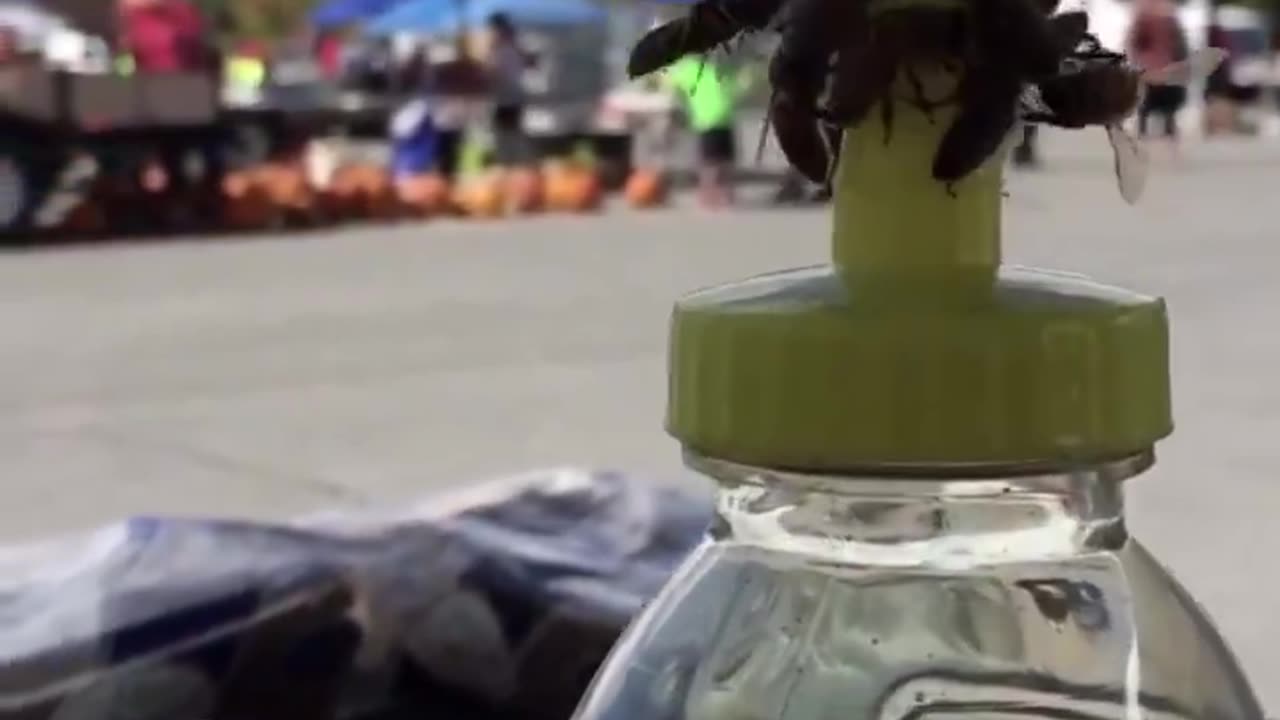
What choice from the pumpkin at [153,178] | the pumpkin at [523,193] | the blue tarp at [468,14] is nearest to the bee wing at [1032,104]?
the pumpkin at [153,178]

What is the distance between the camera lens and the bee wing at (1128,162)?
2.62ft

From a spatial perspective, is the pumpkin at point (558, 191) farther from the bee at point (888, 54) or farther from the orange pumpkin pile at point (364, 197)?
the bee at point (888, 54)

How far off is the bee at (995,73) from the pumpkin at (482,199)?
1183 cm

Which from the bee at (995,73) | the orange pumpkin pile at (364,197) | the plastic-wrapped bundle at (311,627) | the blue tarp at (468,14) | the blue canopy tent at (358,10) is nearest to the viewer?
the bee at (995,73)

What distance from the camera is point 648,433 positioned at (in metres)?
5.18

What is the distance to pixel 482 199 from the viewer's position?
12547 mm

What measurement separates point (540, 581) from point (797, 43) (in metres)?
0.90

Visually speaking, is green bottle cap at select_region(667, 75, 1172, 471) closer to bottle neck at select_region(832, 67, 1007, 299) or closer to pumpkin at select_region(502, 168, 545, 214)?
bottle neck at select_region(832, 67, 1007, 299)

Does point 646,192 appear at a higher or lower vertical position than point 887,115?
lower

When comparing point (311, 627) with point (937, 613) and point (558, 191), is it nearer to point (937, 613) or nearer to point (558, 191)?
point (937, 613)

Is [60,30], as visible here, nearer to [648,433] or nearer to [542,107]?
[542,107]

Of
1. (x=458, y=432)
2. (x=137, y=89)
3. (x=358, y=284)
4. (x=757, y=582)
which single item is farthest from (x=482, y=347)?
(x=757, y=582)

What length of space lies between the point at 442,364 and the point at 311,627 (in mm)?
5094

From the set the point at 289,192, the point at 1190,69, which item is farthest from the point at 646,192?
the point at 1190,69
